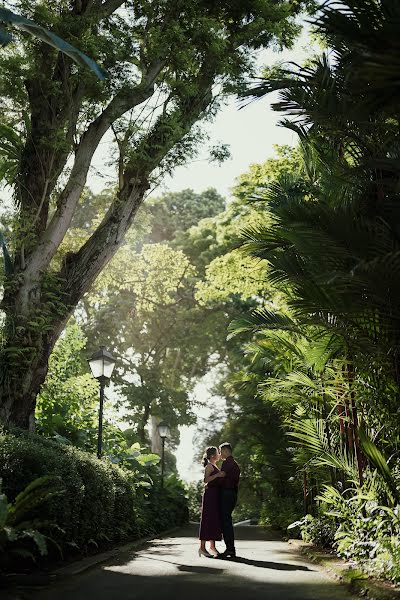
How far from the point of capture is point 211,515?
1009 cm

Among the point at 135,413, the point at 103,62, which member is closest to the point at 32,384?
the point at 103,62

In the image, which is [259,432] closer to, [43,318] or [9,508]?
[43,318]

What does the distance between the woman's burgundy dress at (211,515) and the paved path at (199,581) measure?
72cm

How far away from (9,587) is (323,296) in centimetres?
395

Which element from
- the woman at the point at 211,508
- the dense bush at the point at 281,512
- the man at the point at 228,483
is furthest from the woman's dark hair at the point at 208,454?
the dense bush at the point at 281,512

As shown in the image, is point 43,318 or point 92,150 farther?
point 92,150

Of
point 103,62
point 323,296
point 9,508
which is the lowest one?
point 9,508

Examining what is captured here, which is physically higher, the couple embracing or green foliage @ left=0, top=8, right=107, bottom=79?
green foliage @ left=0, top=8, right=107, bottom=79

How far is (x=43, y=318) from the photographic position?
1166cm

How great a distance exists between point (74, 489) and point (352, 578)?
3136mm

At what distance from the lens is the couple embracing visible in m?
9.84

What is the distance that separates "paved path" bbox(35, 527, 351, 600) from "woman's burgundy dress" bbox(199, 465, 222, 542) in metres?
0.72

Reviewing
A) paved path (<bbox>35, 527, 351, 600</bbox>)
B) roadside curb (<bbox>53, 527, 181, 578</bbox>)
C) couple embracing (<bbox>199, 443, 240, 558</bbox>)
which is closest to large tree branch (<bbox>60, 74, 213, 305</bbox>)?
couple embracing (<bbox>199, 443, 240, 558</bbox>)

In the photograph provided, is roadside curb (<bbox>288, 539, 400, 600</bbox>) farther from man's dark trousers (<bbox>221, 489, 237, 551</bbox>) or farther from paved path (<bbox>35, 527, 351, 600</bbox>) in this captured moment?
man's dark trousers (<bbox>221, 489, 237, 551</bbox>)
